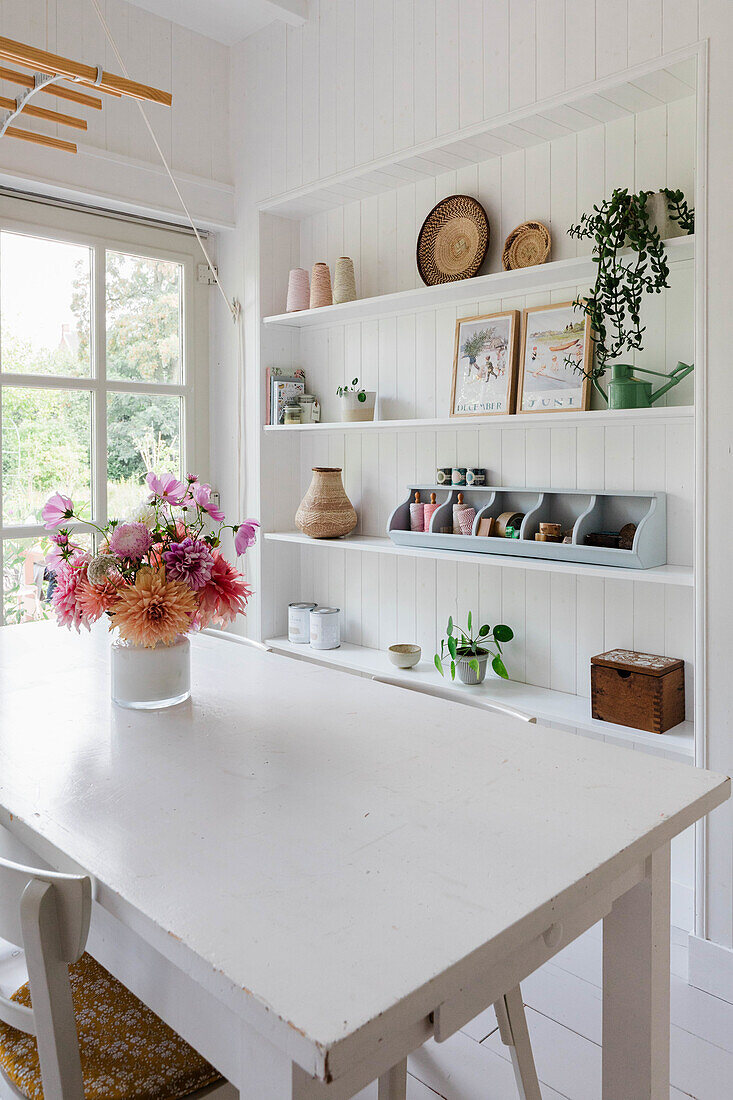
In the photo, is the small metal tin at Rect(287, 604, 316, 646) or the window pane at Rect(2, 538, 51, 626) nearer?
the window pane at Rect(2, 538, 51, 626)

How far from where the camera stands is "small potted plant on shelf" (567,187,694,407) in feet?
6.69

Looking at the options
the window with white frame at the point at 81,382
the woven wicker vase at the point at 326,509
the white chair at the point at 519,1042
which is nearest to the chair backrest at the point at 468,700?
the white chair at the point at 519,1042

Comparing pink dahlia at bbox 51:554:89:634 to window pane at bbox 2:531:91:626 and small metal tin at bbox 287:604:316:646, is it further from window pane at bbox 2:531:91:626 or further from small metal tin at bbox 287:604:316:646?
small metal tin at bbox 287:604:316:646

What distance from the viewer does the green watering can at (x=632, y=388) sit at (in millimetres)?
2100

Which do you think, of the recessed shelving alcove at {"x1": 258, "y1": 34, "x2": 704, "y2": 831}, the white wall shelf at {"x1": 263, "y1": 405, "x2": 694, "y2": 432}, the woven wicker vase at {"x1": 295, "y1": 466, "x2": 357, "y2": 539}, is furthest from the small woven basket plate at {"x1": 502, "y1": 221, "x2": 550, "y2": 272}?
the woven wicker vase at {"x1": 295, "y1": 466, "x2": 357, "y2": 539}

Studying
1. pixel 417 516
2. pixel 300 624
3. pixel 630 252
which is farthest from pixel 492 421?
pixel 300 624

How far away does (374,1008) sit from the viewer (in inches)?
26.9

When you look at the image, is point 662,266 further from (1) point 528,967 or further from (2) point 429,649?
(1) point 528,967

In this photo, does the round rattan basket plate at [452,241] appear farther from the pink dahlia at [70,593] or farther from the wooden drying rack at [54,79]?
the pink dahlia at [70,593]

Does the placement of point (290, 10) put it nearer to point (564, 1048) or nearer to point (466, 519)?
point (466, 519)

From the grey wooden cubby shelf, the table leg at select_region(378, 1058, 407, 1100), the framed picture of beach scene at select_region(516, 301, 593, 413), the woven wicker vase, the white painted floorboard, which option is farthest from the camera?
the woven wicker vase

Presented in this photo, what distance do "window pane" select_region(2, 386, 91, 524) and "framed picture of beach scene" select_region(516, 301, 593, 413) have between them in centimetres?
161

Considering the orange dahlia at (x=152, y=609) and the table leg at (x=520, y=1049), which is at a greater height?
the orange dahlia at (x=152, y=609)

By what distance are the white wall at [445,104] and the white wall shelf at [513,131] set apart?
0.04m
